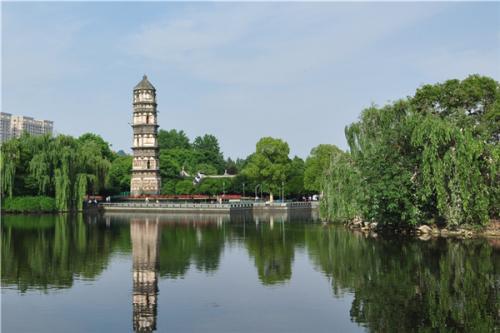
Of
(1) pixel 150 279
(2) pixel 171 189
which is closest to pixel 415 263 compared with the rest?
(1) pixel 150 279

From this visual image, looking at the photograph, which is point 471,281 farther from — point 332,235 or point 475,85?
point 475,85

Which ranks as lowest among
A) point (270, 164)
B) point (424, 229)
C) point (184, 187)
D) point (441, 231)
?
point (441, 231)

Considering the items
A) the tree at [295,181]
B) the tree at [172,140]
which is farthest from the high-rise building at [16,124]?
the tree at [295,181]

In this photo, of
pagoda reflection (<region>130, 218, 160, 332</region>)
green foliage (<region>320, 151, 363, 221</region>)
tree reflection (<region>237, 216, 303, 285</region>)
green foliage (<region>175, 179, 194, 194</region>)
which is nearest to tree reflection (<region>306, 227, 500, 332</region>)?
tree reflection (<region>237, 216, 303, 285</region>)

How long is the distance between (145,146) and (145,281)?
51.9 m

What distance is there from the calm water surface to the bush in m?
25.2

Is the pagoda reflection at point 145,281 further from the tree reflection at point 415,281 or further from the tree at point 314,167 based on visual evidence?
the tree at point 314,167

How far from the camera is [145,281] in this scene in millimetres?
18828

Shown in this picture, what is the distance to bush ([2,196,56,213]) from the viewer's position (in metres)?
55.0

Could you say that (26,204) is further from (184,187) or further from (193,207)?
(184,187)

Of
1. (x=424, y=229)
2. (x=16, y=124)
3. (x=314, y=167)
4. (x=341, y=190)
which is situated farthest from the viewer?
(x=16, y=124)

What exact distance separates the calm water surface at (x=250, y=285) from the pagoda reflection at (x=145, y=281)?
43mm

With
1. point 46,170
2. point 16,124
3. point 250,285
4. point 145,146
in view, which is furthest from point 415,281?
point 16,124

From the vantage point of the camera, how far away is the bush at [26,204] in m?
55.0
